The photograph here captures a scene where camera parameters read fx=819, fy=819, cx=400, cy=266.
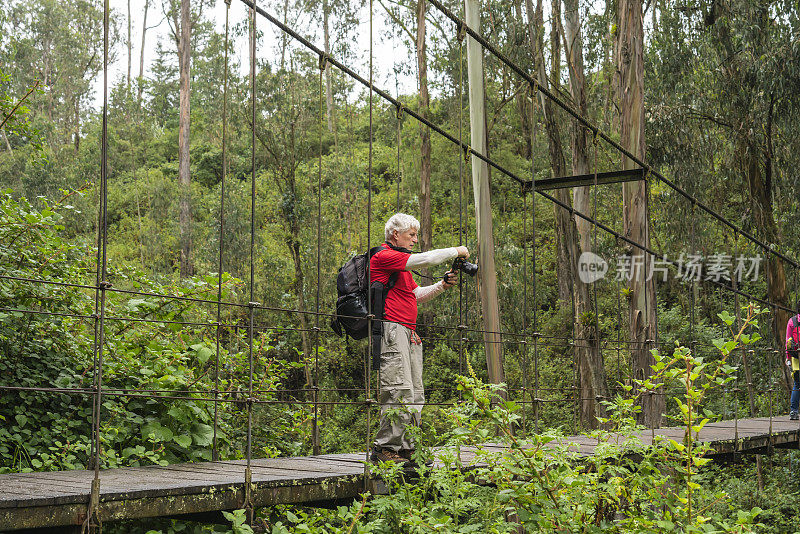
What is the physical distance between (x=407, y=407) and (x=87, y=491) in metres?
1.22

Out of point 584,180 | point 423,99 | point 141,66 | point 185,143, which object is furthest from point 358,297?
point 141,66

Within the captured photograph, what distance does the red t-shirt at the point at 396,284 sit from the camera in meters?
3.08

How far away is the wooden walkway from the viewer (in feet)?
6.19

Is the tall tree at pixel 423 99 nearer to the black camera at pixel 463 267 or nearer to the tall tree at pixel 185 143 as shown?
the tall tree at pixel 185 143

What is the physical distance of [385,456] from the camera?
293 cm

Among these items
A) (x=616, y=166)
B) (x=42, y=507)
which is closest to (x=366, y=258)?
(x=42, y=507)

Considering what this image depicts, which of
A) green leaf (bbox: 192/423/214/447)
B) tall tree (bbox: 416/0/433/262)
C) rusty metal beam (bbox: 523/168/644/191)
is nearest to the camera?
green leaf (bbox: 192/423/214/447)

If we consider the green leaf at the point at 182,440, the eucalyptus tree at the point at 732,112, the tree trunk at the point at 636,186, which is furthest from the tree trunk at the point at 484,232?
the eucalyptus tree at the point at 732,112

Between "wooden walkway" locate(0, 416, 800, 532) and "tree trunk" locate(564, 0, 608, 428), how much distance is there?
22.7 feet

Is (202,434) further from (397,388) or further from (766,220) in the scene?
(766,220)

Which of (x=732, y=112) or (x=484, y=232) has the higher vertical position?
(x=732, y=112)

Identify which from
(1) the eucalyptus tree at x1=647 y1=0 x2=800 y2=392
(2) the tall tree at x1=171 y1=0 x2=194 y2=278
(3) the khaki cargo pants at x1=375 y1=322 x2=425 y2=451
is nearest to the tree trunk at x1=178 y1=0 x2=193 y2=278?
(2) the tall tree at x1=171 y1=0 x2=194 y2=278

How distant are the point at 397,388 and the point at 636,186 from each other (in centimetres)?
425

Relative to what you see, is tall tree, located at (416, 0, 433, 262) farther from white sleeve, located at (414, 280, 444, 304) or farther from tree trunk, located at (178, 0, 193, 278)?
white sleeve, located at (414, 280, 444, 304)
